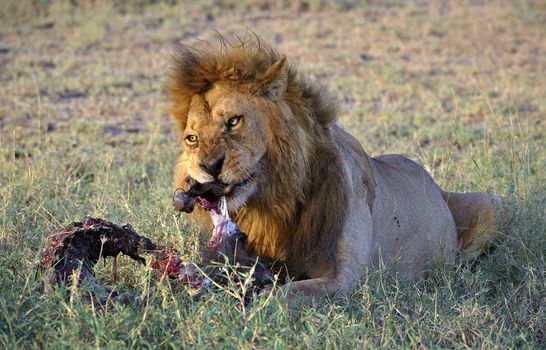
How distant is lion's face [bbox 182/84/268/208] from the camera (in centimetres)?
329

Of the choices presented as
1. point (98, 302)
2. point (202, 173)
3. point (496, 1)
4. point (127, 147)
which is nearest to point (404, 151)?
point (127, 147)

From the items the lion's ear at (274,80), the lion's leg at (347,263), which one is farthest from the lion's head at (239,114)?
the lion's leg at (347,263)

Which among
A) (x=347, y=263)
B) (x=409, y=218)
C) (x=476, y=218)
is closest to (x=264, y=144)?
(x=347, y=263)

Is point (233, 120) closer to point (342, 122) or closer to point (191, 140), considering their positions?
point (191, 140)

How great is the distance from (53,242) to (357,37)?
914 cm

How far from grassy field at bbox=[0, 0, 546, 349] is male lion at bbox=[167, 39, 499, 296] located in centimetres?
18

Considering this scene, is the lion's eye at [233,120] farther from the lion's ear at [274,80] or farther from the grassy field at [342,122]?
the grassy field at [342,122]

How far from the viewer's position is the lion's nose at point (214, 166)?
10.7 ft

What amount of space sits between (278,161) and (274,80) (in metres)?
0.34

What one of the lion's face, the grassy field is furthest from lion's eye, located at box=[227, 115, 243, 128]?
the grassy field

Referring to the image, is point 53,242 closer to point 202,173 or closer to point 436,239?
point 202,173

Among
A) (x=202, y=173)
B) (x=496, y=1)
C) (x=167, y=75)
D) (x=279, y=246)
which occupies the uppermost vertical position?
(x=167, y=75)

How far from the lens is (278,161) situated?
3445 millimetres

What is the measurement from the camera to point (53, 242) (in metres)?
3.26
